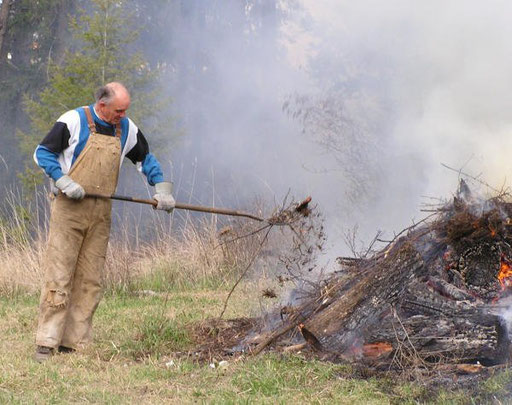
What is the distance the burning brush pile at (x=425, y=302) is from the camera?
5.00 m

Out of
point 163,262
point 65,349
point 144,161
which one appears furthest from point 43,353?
point 163,262

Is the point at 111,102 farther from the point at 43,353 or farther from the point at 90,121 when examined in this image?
the point at 43,353

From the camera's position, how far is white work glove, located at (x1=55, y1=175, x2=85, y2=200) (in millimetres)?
5782

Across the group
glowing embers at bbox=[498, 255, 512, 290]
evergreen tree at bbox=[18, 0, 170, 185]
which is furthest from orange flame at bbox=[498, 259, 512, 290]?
evergreen tree at bbox=[18, 0, 170, 185]

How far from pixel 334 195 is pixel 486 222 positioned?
28.3 feet

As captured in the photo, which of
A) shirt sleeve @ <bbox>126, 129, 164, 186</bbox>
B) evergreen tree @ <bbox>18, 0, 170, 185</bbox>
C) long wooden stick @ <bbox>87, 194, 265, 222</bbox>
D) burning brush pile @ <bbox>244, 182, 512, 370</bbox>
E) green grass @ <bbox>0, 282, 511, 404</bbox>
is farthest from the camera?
evergreen tree @ <bbox>18, 0, 170, 185</bbox>

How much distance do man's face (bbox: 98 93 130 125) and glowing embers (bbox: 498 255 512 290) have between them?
294 centimetres

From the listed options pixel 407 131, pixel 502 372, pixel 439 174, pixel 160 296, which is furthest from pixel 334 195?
pixel 502 372

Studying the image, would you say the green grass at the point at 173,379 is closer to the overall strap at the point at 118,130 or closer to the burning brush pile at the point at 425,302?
the burning brush pile at the point at 425,302

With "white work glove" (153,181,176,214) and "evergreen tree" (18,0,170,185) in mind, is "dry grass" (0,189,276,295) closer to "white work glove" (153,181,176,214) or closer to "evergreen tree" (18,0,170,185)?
"white work glove" (153,181,176,214)

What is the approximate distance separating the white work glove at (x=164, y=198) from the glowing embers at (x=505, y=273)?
239cm

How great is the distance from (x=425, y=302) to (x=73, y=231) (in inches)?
105

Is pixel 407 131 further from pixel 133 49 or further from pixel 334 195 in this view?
pixel 133 49

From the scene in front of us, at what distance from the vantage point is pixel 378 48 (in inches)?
505
